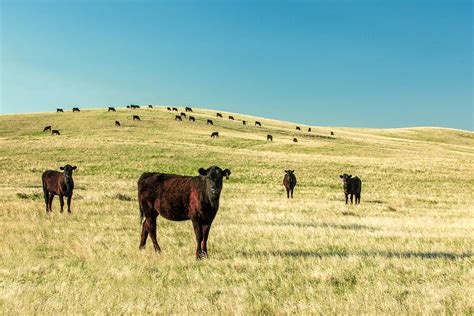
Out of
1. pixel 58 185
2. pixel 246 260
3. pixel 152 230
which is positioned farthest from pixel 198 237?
pixel 58 185

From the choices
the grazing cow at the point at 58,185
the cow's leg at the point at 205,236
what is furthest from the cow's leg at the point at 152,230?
the grazing cow at the point at 58,185

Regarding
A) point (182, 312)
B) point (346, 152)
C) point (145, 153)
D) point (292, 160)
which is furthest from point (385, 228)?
point (346, 152)

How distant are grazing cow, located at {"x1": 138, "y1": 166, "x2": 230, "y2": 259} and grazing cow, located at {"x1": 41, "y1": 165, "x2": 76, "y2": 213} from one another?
736 cm

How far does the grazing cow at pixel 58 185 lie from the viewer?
17328 mm

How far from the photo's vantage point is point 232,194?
27016 mm

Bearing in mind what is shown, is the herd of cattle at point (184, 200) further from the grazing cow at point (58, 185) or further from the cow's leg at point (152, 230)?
the grazing cow at point (58, 185)

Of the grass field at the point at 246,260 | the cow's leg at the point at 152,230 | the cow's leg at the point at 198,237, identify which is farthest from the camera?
the cow's leg at the point at 152,230

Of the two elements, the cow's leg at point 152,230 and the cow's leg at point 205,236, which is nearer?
the cow's leg at point 205,236

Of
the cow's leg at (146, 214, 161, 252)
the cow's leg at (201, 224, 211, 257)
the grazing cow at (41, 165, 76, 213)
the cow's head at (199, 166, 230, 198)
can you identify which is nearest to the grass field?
the cow's leg at (201, 224, 211, 257)

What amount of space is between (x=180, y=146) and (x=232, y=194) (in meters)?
29.7

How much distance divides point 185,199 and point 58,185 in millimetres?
9649

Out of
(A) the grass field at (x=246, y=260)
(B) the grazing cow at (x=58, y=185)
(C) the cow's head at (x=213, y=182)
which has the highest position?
(C) the cow's head at (x=213, y=182)

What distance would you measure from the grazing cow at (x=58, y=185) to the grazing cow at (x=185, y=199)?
24.2 ft

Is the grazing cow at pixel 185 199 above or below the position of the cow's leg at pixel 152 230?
above
